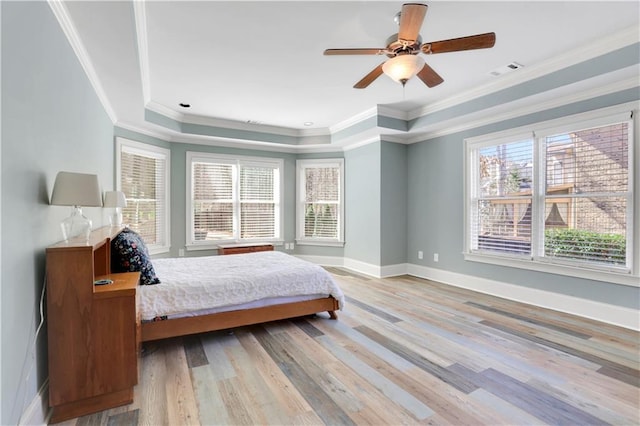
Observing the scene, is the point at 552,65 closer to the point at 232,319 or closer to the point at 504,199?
the point at 504,199

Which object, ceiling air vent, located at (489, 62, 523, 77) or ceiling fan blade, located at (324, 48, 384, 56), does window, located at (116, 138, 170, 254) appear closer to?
ceiling fan blade, located at (324, 48, 384, 56)

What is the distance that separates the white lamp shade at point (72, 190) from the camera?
71.4 inches

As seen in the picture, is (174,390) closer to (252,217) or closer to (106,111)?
(106,111)

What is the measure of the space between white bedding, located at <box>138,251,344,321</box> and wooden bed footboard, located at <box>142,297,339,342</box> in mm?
59

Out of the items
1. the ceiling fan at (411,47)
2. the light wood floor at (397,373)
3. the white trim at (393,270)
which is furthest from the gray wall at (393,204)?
the ceiling fan at (411,47)

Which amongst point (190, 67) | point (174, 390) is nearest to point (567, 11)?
point (190, 67)

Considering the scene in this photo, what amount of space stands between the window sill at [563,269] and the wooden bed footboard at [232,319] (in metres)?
2.38

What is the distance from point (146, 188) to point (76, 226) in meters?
3.08

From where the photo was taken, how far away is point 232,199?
19.3 feet

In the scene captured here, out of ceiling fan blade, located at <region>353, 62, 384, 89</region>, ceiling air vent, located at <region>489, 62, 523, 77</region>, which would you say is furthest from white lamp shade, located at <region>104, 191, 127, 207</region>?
ceiling air vent, located at <region>489, 62, 523, 77</region>

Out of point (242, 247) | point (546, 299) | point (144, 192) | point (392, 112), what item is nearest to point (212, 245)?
point (242, 247)

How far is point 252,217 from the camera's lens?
6.11m

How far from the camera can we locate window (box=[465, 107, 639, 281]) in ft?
10.4

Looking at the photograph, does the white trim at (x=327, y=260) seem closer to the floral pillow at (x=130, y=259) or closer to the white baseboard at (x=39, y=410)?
the floral pillow at (x=130, y=259)
